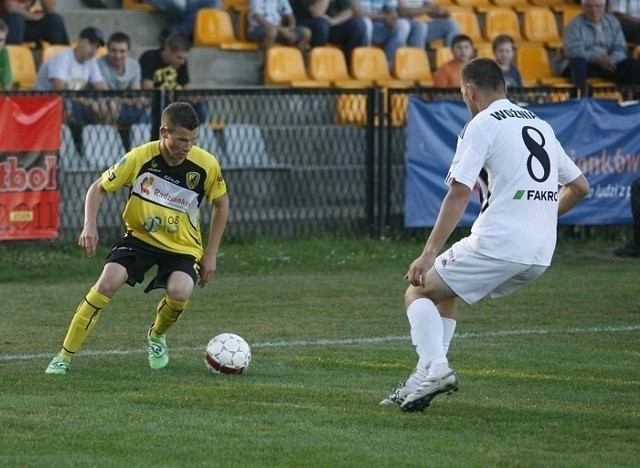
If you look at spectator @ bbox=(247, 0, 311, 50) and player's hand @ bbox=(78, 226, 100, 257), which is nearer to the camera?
player's hand @ bbox=(78, 226, 100, 257)

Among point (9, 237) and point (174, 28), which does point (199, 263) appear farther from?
point (174, 28)

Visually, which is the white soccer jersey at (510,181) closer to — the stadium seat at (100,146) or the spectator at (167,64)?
the stadium seat at (100,146)

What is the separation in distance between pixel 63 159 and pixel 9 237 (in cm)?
103

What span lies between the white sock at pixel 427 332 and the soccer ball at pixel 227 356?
1541 millimetres

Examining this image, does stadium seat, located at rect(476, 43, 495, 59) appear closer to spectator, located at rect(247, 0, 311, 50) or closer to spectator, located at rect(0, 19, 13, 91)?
spectator, located at rect(247, 0, 311, 50)

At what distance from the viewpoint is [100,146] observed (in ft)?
46.1

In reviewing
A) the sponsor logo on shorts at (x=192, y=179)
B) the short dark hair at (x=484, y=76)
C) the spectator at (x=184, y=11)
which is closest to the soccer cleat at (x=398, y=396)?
the short dark hair at (x=484, y=76)

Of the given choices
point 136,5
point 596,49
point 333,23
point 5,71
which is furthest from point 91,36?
point 596,49

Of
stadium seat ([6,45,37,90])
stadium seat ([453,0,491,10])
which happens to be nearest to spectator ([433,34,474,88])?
stadium seat ([453,0,491,10])

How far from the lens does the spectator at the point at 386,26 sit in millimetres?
18562

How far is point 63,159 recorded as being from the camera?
13695 millimetres

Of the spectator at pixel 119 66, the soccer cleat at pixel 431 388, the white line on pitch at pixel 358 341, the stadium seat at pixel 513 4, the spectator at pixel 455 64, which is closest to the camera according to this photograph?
the soccer cleat at pixel 431 388

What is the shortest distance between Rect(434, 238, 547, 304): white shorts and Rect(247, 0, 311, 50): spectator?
10.9m

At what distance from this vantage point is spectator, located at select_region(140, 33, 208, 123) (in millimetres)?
15430
